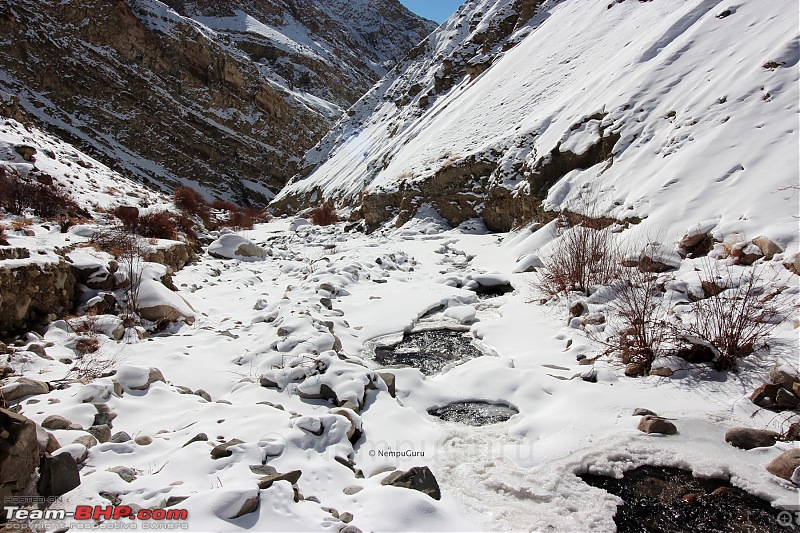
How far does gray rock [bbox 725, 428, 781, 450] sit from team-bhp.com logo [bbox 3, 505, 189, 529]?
3.33 metres

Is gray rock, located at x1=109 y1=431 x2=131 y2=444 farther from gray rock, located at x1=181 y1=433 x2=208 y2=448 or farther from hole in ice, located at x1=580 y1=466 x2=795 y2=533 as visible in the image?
hole in ice, located at x1=580 y1=466 x2=795 y2=533

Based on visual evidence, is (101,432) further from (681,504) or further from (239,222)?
(239,222)

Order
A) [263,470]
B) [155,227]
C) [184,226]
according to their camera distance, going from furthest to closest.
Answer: [184,226]
[155,227]
[263,470]

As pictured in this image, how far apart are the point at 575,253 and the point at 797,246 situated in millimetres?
2246

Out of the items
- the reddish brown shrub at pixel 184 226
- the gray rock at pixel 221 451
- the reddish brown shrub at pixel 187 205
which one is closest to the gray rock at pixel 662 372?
the gray rock at pixel 221 451

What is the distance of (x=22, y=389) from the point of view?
3100 mm

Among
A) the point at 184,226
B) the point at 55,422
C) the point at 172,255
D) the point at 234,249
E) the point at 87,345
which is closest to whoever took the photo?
the point at 55,422

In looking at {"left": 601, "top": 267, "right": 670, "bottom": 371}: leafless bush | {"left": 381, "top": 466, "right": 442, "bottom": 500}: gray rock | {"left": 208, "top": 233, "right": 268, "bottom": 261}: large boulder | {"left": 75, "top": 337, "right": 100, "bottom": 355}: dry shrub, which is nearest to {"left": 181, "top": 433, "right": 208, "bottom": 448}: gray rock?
{"left": 381, "top": 466, "right": 442, "bottom": 500}: gray rock

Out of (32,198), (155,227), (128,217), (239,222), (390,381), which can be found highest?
(32,198)

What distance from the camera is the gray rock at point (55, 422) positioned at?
8.80ft

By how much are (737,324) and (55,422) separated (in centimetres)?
524

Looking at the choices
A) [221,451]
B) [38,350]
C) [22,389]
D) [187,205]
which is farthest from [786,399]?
[187,205]

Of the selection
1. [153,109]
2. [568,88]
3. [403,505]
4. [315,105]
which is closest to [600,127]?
[568,88]

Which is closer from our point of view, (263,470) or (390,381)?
(263,470)
